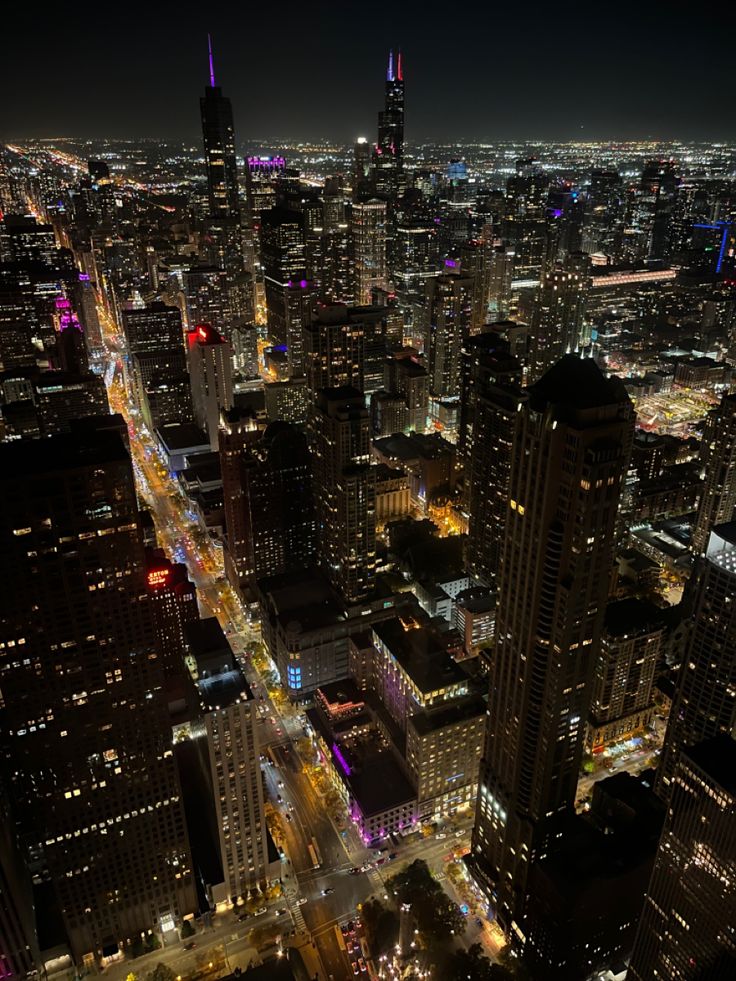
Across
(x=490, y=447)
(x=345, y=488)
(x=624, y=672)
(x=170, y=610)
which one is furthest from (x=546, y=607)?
(x=490, y=447)

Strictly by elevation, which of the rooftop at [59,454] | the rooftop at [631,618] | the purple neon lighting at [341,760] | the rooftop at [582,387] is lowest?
the purple neon lighting at [341,760]

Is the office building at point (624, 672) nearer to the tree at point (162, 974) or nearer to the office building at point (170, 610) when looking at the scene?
the office building at point (170, 610)

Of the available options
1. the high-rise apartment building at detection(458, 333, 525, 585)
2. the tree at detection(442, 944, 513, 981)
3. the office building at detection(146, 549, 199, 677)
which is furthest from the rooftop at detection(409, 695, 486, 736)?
the high-rise apartment building at detection(458, 333, 525, 585)

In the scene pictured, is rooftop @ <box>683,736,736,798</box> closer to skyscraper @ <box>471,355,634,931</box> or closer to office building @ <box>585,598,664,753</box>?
skyscraper @ <box>471,355,634,931</box>

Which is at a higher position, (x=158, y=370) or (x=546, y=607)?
(x=546, y=607)

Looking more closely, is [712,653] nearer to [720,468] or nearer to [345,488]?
[345,488]

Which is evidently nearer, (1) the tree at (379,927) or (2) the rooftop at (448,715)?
(1) the tree at (379,927)

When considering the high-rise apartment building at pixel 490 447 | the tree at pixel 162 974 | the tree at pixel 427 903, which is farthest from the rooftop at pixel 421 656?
the tree at pixel 162 974
